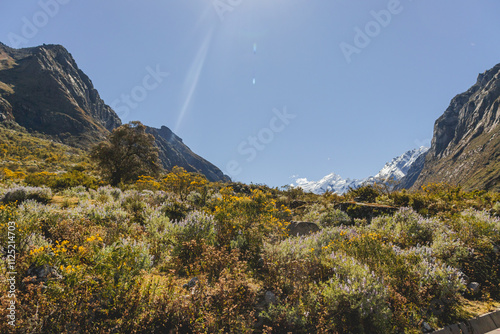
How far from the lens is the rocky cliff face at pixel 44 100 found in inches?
5325

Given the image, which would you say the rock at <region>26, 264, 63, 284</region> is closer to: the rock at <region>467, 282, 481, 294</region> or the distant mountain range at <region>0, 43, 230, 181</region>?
the rock at <region>467, 282, 481, 294</region>

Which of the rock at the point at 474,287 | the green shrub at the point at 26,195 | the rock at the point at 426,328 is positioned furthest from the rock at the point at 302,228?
the green shrub at the point at 26,195

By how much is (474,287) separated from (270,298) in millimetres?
4965

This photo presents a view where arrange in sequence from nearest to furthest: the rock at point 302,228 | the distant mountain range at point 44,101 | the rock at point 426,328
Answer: the rock at point 426,328
the rock at point 302,228
the distant mountain range at point 44,101

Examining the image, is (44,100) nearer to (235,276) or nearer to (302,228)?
(302,228)

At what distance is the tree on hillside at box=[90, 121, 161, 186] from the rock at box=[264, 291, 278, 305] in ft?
57.9

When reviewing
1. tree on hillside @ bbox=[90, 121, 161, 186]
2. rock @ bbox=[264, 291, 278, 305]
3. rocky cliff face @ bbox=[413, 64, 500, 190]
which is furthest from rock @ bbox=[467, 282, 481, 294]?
rocky cliff face @ bbox=[413, 64, 500, 190]

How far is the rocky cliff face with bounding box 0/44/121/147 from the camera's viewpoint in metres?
135

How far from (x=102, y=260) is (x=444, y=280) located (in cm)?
658

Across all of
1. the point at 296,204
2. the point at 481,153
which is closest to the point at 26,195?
the point at 296,204

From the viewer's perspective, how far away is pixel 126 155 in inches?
765

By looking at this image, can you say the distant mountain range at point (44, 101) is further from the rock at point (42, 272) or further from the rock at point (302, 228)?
the rock at point (42, 272)

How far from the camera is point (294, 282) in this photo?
439cm

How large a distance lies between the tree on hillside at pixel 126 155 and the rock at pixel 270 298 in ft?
57.9
